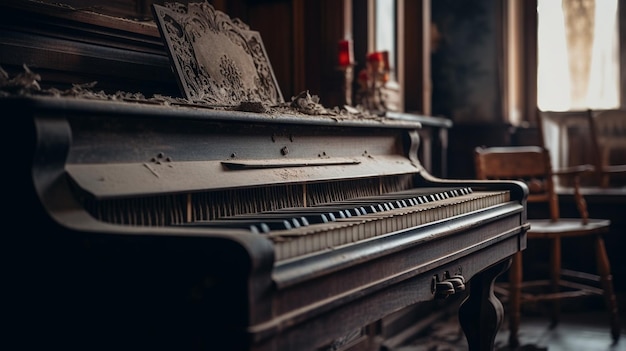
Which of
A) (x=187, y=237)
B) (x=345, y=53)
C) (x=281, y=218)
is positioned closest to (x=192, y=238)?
(x=187, y=237)

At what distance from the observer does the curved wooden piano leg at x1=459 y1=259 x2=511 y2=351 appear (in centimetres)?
278

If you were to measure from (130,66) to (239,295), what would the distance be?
1.32m

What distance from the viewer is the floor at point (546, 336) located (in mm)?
3875

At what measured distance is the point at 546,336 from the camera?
411cm

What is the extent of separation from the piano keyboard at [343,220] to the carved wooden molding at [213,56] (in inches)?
19.2

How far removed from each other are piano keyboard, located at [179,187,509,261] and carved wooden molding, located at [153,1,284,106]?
1.60 feet

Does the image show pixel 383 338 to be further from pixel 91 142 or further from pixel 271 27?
pixel 91 142

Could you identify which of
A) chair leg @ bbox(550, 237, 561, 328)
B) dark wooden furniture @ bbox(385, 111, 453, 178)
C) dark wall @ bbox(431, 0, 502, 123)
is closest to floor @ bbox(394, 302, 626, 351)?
chair leg @ bbox(550, 237, 561, 328)

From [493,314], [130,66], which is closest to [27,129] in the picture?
[130,66]

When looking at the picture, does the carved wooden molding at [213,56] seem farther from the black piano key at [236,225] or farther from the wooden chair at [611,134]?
the wooden chair at [611,134]

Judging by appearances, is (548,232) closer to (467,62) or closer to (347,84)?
(347,84)

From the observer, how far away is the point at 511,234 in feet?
8.54

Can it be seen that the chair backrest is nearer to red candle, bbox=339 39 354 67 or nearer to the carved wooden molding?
red candle, bbox=339 39 354 67

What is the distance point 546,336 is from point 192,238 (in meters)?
3.32
